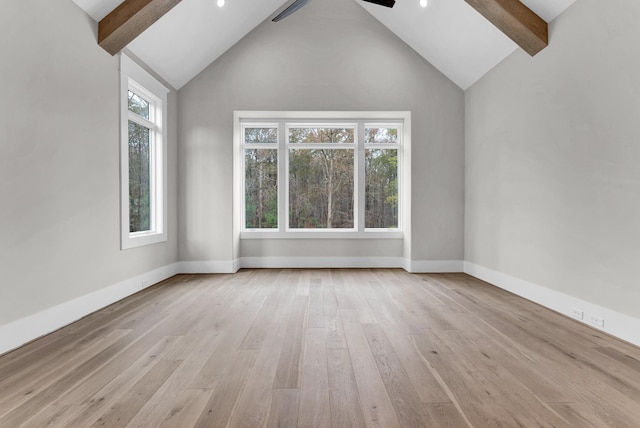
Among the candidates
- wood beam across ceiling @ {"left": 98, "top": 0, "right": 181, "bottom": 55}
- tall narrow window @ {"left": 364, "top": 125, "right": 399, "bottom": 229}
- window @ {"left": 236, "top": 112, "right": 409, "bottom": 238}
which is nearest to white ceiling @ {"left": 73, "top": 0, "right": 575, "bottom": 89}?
wood beam across ceiling @ {"left": 98, "top": 0, "right": 181, "bottom": 55}

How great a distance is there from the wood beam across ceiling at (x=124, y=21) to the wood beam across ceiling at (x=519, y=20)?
323 cm

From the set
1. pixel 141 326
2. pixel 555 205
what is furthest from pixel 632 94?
pixel 141 326

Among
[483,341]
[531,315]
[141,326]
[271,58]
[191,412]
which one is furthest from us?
[271,58]

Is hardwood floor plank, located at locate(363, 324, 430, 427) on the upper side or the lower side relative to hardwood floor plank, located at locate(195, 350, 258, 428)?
lower

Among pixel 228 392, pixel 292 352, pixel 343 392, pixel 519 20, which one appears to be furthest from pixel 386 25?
pixel 228 392

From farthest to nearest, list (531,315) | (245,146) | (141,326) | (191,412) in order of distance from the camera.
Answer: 1. (245,146)
2. (531,315)
3. (141,326)
4. (191,412)

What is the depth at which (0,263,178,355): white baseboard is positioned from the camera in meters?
2.27

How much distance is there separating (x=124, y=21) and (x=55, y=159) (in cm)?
150

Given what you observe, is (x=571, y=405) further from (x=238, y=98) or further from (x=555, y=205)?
(x=238, y=98)

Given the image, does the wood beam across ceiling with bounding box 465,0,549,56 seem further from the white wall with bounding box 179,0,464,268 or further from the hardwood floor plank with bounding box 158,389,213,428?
the hardwood floor plank with bounding box 158,389,213,428

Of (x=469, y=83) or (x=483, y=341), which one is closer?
(x=483, y=341)

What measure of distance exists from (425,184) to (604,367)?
11.0 ft

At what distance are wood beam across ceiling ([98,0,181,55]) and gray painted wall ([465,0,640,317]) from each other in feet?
12.7

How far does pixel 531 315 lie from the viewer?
3043 millimetres
